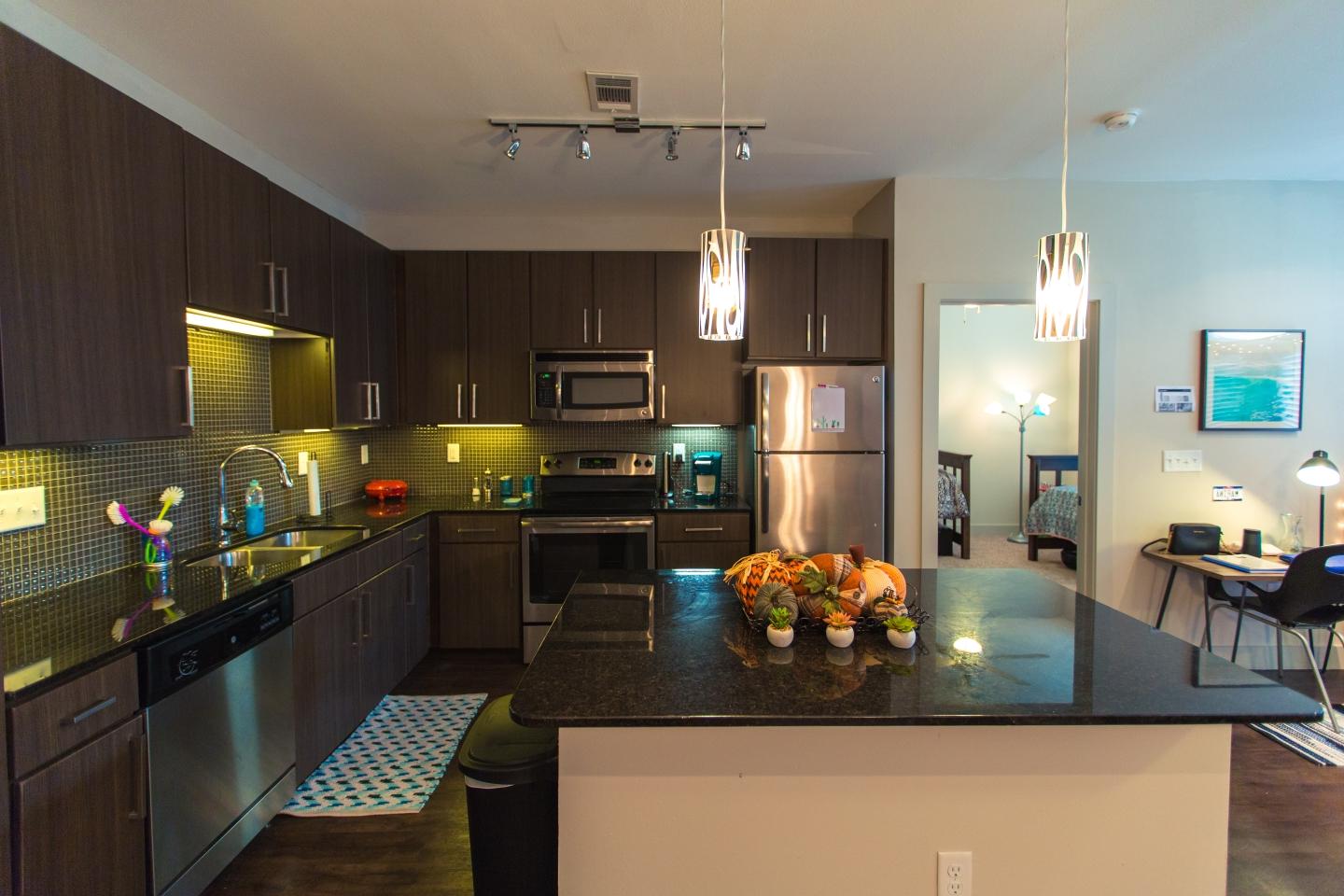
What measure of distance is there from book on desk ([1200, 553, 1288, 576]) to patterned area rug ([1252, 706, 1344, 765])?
674 millimetres

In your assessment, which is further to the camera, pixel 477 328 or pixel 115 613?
pixel 477 328

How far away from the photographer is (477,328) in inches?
143

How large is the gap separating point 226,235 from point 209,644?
1.42 meters

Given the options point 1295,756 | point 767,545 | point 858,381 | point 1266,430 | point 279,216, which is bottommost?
point 1295,756

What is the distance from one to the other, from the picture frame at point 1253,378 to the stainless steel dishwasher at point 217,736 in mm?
4568

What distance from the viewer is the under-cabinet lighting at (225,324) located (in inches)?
86.9

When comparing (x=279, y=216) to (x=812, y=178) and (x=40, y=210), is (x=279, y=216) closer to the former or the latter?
(x=40, y=210)

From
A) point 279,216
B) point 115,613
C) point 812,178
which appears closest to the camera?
point 115,613

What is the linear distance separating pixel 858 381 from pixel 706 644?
224cm

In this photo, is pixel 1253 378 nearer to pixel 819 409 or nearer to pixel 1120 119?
pixel 1120 119

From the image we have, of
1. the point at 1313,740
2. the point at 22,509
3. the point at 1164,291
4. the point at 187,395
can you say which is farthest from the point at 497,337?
the point at 1313,740

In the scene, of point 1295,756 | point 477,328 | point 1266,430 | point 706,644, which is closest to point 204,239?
point 477,328

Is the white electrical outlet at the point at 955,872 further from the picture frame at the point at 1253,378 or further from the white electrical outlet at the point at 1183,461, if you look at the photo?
the picture frame at the point at 1253,378

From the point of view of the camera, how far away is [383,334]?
3.49m
